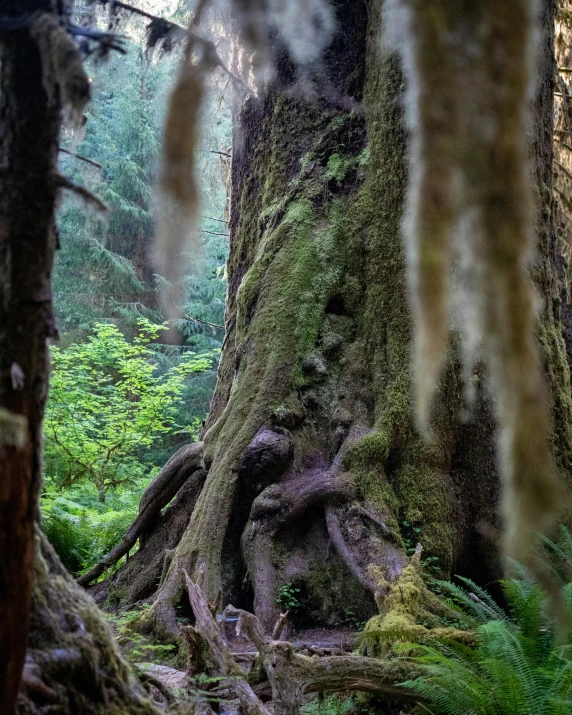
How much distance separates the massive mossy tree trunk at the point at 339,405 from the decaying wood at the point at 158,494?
0.17 meters

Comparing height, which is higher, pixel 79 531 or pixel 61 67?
pixel 61 67

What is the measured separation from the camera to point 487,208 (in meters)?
1.15

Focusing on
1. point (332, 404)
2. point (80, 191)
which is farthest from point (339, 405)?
point (80, 191)

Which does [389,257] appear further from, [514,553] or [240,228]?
[514,553]

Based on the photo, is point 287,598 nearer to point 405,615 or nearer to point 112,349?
point 405,615

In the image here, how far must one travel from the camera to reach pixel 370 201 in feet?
18.7

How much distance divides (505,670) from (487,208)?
2.42 m

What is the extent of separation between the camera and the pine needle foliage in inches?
112

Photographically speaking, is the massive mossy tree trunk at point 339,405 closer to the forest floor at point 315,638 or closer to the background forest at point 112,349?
the forest floor at point 315,638

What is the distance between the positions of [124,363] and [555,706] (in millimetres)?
9672

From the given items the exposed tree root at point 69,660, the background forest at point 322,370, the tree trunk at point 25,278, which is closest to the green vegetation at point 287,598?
the background forest at point 322,370

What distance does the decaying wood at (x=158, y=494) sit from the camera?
5988 millimetres

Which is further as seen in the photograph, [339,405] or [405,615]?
[339,405]

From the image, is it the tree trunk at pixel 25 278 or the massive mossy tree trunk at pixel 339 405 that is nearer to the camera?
the tree trunk at pixel 25 278
